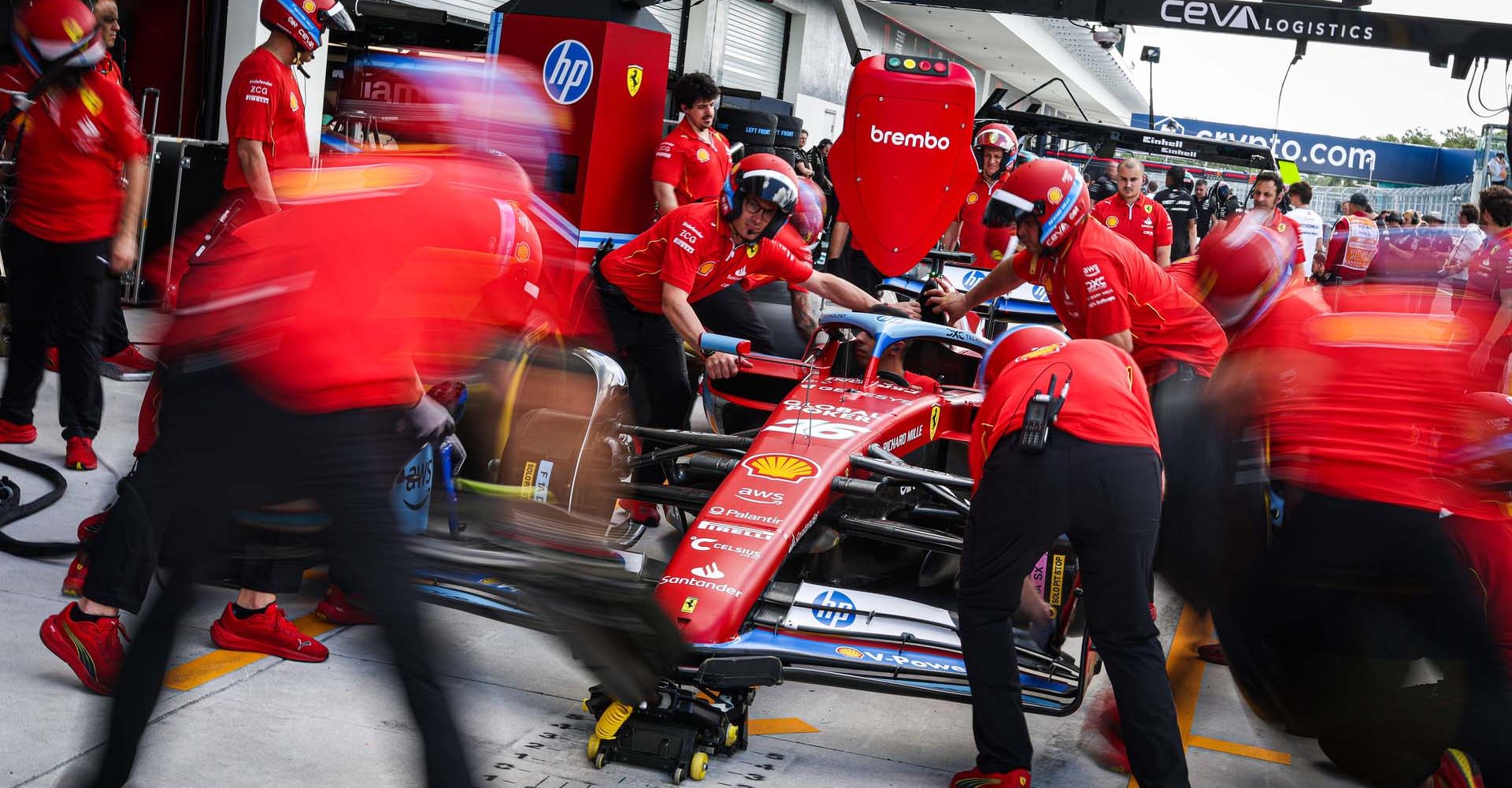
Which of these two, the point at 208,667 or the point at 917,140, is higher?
the point at 917,140

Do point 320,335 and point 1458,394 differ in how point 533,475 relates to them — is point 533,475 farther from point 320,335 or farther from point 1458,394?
point 1458,394

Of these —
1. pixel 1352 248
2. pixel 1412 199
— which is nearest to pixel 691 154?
pixel 1352 248

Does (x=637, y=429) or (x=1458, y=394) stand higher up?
(x=1458, y=394)

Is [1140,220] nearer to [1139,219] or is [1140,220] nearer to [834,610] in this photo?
[1139,219]

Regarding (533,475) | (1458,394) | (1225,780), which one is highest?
(1458,394)

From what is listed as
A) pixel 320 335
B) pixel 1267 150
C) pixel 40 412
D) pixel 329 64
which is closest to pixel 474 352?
pixel 320 335

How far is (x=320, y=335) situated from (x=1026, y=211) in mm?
3058

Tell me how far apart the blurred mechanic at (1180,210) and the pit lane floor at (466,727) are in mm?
10925

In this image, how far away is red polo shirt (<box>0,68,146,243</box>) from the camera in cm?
558

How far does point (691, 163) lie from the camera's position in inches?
366

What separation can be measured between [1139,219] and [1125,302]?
6.31 meters

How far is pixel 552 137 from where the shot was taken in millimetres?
3049

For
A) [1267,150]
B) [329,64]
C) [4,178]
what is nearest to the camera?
[4,178]

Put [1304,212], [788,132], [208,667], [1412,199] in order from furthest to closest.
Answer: [1412,199] → [788,132] → [1304,212] → [208,667]
